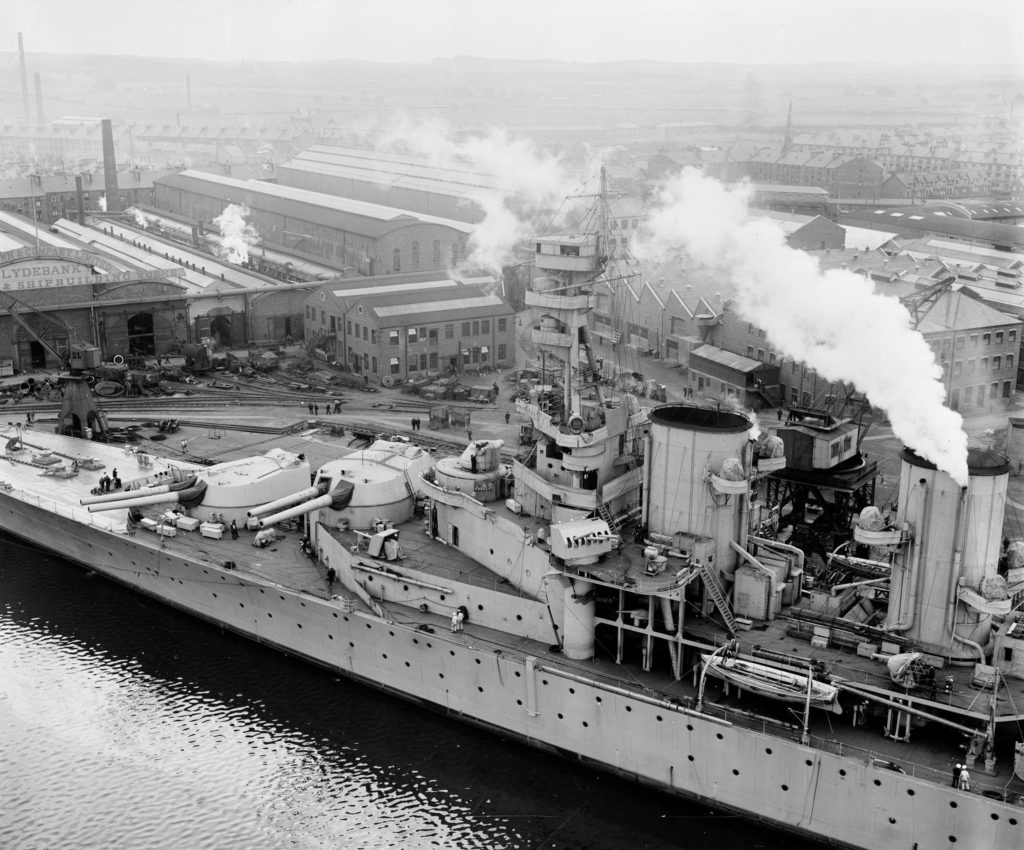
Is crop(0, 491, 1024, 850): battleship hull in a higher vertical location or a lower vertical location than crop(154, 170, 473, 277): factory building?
lower

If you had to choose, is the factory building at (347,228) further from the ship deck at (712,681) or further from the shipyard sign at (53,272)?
the ship deck at (712,681)

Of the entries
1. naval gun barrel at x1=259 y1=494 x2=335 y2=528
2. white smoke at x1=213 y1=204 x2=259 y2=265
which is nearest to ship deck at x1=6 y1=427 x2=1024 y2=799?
naval gun barrel at x1=259 y1=494 x2=335 y2=528

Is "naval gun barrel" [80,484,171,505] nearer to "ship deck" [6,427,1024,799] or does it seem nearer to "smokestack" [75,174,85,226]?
"ship deck" [6,427,1024,799]

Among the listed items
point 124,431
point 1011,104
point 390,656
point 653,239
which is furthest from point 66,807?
point 1011,104

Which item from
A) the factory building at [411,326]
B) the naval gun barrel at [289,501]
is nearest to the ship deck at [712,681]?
the naval gun barrel at [289,501]

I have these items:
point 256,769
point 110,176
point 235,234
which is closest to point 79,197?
point 110,176

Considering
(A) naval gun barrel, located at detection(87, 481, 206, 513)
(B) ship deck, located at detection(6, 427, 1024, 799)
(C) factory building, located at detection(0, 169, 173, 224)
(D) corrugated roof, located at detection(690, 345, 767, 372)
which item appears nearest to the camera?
(B) ship deck, located at detection(6, 427, 1024, 799)

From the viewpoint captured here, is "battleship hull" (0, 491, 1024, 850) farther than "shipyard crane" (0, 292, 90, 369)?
No
